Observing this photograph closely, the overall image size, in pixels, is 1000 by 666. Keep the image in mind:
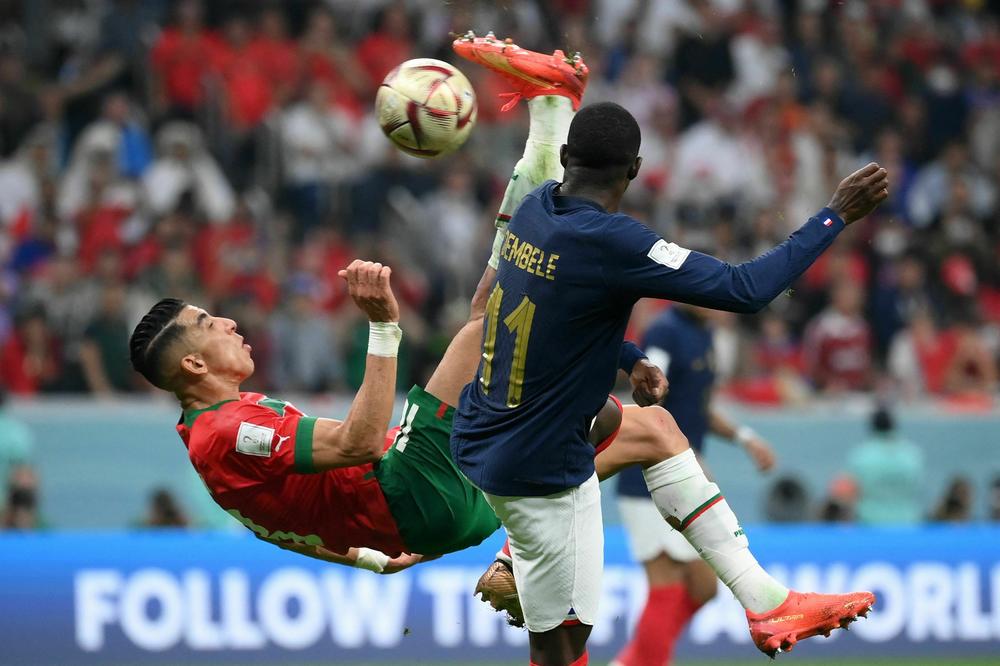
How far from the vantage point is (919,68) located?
16.0m

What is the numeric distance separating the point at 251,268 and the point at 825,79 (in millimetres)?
5678

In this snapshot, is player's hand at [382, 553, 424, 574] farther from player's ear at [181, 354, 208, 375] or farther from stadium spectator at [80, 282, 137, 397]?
stadium spectator at [80, 282, 137, 397]

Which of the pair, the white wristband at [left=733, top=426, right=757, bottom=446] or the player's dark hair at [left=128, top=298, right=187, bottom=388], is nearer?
the player's dark hair at [left=128, top=298, right=187, bottom=388]

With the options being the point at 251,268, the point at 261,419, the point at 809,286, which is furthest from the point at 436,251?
the point at 261,419

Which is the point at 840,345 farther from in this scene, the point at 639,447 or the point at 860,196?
the point at 860,196

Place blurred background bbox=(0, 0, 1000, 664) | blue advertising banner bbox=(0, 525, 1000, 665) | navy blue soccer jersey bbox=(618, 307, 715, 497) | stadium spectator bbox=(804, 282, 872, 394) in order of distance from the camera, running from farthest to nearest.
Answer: stadium spectator bbox=(804, 282, 872, 394) < blurred background bbox=(0, 0, 1000, 664) < blue advertising banner bbox=(0, 525, 1000, 665) < navy blue soccer jersey bbox=(618, 307, 715, 497)

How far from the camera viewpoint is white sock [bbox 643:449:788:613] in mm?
5961

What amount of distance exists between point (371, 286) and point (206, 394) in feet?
3.03

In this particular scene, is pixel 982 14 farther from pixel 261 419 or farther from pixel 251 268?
pixel 261 419

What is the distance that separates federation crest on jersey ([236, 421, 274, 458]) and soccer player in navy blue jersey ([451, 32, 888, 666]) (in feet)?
2.30

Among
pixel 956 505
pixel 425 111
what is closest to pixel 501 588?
pixel 425 111

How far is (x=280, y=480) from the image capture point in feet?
19.9

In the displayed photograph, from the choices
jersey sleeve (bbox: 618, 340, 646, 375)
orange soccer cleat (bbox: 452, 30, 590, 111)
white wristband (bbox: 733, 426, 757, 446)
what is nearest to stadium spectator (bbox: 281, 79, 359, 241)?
white wristband (bbox: 733, 426, 757, 446)

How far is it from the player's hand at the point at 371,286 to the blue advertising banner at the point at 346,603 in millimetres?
5307
